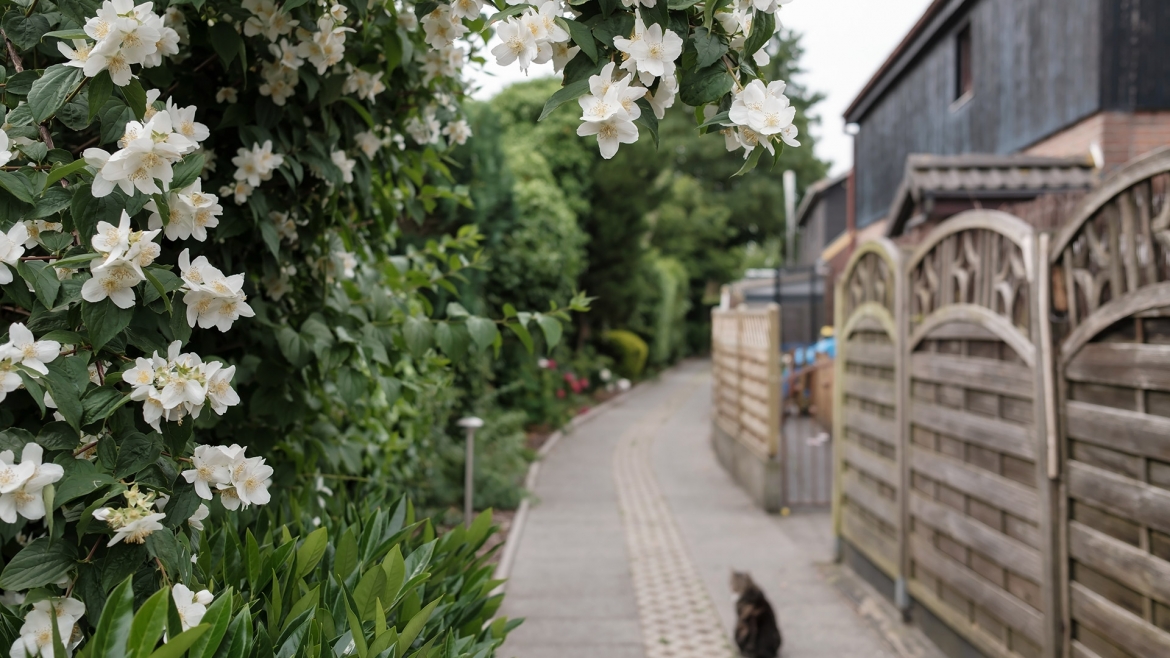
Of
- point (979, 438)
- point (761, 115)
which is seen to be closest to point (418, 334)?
point (761, 115)

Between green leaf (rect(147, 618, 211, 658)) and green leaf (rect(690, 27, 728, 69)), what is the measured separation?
1.13 meters

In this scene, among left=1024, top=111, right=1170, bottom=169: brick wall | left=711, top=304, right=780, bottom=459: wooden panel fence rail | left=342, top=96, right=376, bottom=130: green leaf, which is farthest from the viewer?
left=711, top=304, right=780, bottom=459: wooden panel fence rail

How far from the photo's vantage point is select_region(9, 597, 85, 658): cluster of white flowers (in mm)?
1283

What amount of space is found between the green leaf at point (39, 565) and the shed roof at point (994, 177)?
726 cm

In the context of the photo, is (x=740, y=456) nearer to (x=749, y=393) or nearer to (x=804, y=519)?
(x=749, y=393)

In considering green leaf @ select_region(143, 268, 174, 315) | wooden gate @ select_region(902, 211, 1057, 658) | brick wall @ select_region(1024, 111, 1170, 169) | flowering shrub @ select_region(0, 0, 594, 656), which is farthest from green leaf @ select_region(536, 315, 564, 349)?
brick wall @ select_region(1024, 111, 1170, 169)

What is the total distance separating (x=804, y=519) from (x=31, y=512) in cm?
779

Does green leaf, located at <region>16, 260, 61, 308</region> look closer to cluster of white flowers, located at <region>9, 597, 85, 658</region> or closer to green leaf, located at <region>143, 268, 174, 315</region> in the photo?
green leaf, located at <region>143, 268, 174, 315</region>

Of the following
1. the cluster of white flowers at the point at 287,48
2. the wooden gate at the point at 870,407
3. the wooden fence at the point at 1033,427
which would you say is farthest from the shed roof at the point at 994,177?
the cluster of white flowers at the point at 287,48

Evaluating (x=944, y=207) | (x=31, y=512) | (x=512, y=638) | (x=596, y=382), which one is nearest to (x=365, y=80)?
A: (x=31, y=512)

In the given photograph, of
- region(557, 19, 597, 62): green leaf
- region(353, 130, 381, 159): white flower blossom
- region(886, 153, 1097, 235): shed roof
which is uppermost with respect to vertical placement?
region(886, 153, 1097, 235): shed roof

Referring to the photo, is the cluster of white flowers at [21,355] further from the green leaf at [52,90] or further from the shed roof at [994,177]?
the shed roof at [994,177]

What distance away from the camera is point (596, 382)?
67.4 ft

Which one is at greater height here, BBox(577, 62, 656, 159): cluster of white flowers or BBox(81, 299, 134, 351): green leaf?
BBox(577, 62, 656, 159): cluster of white flowers
